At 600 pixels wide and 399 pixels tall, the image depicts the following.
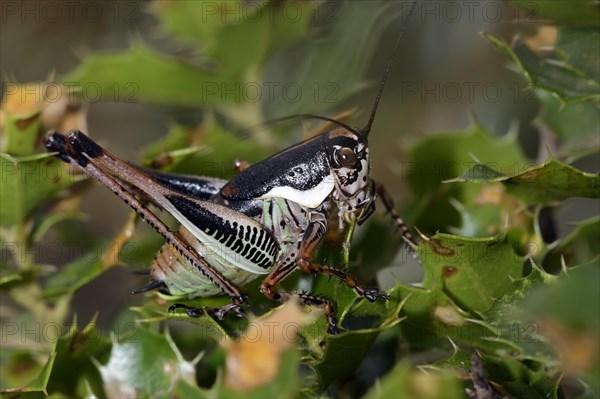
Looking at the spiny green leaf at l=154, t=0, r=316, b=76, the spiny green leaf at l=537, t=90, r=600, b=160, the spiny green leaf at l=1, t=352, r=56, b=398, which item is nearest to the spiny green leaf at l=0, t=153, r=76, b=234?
the spiny green leaf at l=1, t=352, r=56, b=398

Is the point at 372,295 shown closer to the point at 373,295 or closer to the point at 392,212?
the point at 373,295

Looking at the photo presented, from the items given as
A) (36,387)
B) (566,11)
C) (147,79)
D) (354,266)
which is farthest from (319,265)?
(147,79)

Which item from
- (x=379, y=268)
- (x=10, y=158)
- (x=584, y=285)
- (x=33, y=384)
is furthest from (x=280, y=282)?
(x=584, y=285)

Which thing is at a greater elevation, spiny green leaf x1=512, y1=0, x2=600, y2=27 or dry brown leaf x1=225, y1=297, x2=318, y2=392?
spiny green leaf x1=512, y1=0, x2=600, y2=27

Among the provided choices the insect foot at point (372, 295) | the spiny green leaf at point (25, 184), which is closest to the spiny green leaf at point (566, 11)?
the insect foot at point (372, 295)

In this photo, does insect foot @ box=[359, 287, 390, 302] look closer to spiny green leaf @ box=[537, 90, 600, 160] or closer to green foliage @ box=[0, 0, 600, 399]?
green foliage @ box=[0, 0, 600, 399]

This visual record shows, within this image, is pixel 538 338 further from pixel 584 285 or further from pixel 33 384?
pixel 33 384

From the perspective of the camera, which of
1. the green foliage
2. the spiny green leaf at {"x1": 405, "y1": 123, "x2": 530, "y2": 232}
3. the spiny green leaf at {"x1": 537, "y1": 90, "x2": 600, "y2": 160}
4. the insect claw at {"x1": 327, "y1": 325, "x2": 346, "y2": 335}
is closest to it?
the green foliage

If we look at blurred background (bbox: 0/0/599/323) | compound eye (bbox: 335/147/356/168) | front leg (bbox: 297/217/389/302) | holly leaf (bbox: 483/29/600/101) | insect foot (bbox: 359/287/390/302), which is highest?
holly leaf (bbox: 483/29/600/101)
